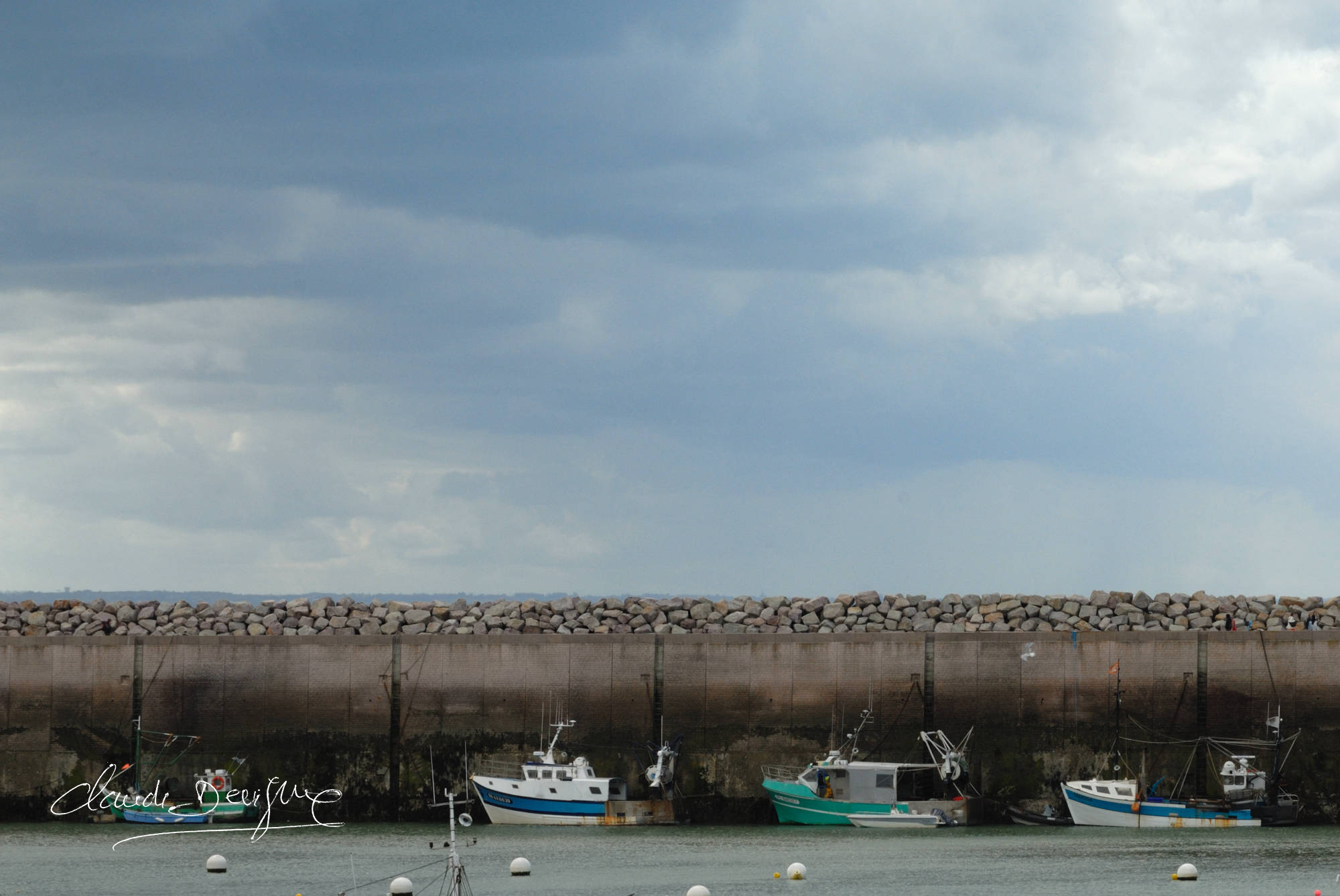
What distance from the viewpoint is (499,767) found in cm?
4200

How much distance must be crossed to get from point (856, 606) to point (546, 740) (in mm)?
8606

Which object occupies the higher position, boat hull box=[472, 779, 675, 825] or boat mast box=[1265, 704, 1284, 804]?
boat mast box=[1265, 704, 1284, 804]

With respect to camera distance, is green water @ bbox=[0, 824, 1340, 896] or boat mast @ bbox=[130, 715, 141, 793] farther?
boat mast @ bbox=[130, 715, 141, 793]

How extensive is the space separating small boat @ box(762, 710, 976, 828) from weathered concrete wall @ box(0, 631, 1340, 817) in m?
0.37

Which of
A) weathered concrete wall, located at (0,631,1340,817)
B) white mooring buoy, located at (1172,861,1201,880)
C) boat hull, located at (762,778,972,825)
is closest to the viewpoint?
white mooring buoy, located at (1172,861,1201,880)

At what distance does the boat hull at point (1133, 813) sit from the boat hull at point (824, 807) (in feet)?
7.45

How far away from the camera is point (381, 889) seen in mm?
33094

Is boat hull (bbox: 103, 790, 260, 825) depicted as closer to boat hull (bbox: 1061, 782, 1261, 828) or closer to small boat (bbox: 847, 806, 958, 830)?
small boat (bbox: 847, 806, 958, 830)

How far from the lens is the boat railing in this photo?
41.9m

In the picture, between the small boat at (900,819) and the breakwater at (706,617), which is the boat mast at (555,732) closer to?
the breakwater at (706,617)

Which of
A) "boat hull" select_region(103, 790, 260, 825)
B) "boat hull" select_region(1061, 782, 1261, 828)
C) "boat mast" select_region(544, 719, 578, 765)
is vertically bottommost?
"boat hull" select_region(103, 790, 260, 825)
